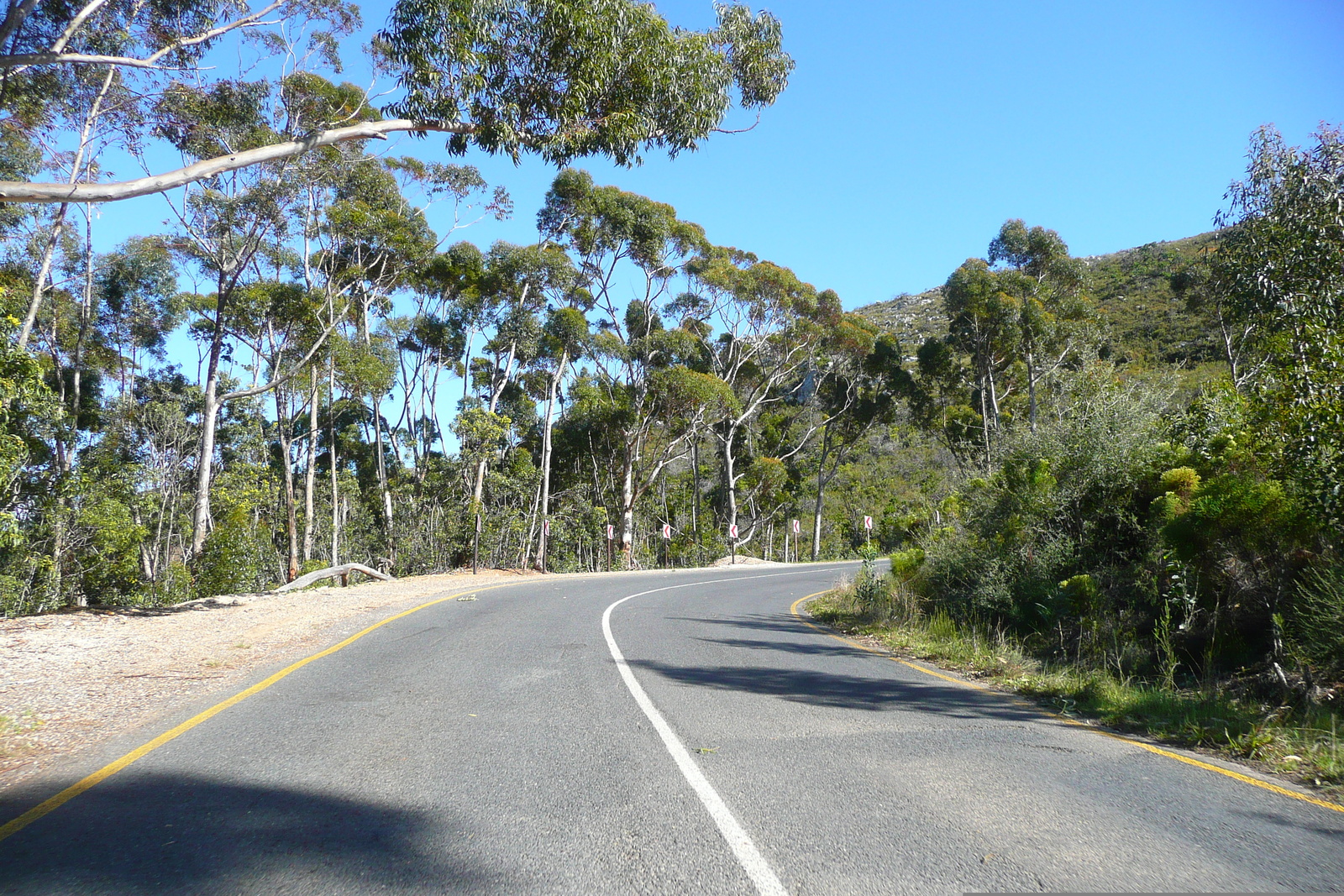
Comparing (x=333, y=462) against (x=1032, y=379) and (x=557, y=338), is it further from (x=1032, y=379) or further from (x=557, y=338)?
(x=1032, y=379)

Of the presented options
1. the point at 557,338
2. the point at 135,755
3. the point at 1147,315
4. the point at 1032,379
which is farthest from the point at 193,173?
the point at 1147,315

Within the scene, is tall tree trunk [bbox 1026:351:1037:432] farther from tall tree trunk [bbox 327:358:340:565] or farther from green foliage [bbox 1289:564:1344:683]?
tall tree trunk [bbox 327:358:340:565]

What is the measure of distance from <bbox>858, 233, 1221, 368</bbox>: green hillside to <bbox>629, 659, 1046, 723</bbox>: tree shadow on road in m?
24.4

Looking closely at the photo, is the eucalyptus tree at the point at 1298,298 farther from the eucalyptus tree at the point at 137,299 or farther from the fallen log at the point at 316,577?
the eucalyptus tree at the point at 137,299

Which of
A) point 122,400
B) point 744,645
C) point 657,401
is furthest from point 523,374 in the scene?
point 744,645

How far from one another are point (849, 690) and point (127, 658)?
8.18 m

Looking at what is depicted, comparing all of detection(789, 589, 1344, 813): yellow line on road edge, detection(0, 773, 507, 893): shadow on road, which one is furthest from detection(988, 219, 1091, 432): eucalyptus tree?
detection(0, 773, 507, 893): shadow on road

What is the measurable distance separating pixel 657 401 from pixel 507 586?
58.4ft

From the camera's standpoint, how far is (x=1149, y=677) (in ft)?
26.4

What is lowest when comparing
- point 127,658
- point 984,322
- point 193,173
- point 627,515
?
point 127,658

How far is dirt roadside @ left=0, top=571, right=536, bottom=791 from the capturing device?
600cm

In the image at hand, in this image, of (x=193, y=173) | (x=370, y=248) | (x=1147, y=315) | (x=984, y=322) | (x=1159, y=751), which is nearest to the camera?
(x=1159, y=751)

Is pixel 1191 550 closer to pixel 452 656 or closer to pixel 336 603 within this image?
pixel 452 656

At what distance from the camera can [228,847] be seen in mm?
3689
